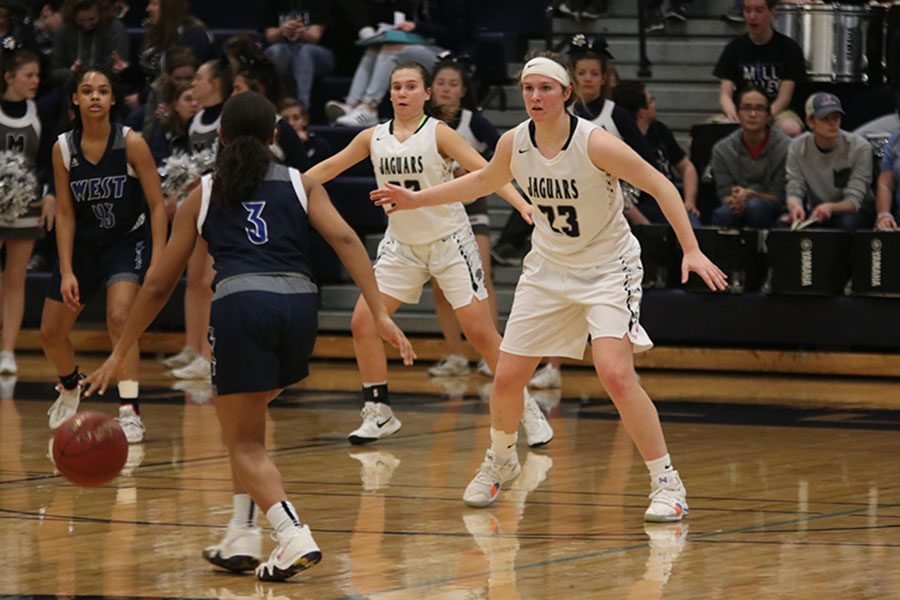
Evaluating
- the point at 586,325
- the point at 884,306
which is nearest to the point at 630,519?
the point at 586,325

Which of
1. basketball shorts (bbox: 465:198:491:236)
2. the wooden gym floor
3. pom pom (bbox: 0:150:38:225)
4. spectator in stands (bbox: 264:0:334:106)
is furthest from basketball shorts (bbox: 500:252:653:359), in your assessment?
→ spectator in stands (bbox: 264:0:334:106)

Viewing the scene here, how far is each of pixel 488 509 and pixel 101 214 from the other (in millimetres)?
3079

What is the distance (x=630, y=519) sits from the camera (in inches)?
272

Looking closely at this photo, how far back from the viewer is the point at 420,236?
9.06 meters

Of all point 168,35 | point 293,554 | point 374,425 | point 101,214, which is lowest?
point 374,425

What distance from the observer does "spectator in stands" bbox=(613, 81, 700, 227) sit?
12648 mm

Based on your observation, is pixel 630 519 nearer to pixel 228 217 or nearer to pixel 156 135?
pixel 228 217

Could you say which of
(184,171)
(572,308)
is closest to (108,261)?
(572,308)

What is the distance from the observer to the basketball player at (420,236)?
8898 mm

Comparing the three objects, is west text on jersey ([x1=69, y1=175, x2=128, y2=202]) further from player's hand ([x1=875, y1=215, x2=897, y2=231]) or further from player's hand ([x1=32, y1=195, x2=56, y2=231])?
player's hand ([x1=875, y1=215, x2=897, y2=231])

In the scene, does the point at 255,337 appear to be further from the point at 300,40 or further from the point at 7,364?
the point at 300,40

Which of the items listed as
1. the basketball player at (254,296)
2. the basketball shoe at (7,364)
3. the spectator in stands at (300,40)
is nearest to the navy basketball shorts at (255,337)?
the basketball player at (254,296)

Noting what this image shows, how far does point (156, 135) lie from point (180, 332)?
6.21 ft

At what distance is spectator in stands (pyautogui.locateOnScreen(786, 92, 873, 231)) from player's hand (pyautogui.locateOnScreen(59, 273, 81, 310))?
540 centimetres
